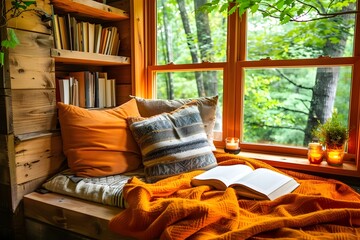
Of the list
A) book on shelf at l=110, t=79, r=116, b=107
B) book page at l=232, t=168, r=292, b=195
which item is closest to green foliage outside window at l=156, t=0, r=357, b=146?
book on shelf at l=110, t=79, r=116, b=107

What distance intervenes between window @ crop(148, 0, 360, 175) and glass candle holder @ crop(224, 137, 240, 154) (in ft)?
0.36

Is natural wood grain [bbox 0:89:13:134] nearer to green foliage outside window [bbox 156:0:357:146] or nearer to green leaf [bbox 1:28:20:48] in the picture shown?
green leaf [bbox 1:28:20:48]

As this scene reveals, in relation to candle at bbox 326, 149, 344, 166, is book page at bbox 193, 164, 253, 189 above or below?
below

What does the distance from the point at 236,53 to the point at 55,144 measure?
1.33 meters

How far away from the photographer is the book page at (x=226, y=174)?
1322 millimetres

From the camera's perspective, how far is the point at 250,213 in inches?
43.9

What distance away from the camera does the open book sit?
122 centimetres

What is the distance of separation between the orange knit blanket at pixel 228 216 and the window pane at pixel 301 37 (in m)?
0.94

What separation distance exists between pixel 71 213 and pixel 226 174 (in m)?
0.77

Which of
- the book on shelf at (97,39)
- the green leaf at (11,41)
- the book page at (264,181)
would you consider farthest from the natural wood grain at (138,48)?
the book page at (264,181)

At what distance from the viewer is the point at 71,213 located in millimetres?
1301

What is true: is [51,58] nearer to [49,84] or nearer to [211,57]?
[49,84]

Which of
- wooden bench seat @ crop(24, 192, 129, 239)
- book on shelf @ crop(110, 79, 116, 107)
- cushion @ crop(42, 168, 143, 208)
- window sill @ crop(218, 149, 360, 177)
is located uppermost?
book on shelf @ crop(110, 79, 116, 107)

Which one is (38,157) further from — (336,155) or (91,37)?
(336,155)
